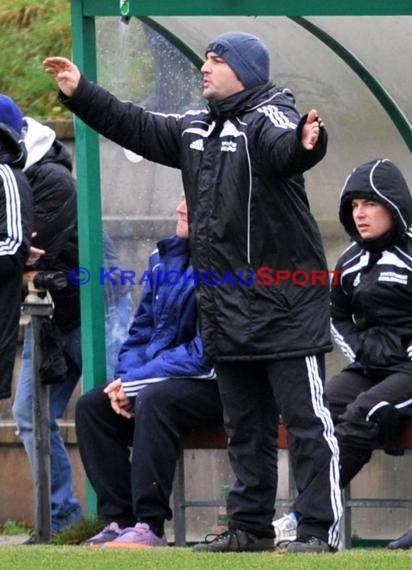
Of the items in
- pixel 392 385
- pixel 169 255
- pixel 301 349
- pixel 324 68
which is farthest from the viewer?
pixel 324 68

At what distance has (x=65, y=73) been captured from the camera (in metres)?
6.31

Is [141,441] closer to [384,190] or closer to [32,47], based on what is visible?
[384,190]

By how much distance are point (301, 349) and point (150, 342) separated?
1.54 meters

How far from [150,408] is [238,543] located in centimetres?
99

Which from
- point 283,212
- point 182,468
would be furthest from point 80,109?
point 182,468

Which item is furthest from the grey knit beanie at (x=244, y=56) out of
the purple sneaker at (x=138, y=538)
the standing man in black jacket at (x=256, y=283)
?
the purple sneaker at (x=138, y=538)

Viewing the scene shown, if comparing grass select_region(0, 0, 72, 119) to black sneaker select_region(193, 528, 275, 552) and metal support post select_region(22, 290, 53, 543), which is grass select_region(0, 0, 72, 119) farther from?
black sneaker select_region(193, 528, 275, 552)

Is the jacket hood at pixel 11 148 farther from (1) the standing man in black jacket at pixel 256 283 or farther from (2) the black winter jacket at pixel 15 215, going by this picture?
(1) the standing man in black jacket at pixel 256 283

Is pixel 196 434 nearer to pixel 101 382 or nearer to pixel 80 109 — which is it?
pixel 101 382

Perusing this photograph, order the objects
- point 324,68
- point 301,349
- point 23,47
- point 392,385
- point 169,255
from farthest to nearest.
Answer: point 23,47 < point 324,68 < point 169,255 < point 392,385 < point 301,349

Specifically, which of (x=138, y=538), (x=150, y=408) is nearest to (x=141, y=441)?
(x=150, y=408)

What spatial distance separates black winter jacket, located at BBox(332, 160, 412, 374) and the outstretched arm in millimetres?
1626

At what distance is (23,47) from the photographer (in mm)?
12141

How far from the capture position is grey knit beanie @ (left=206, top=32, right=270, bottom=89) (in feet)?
20.7
